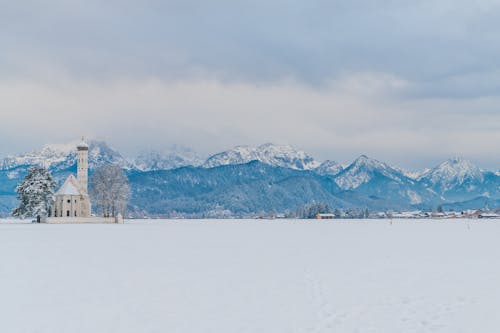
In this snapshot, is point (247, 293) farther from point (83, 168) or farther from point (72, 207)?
point (83, 168)

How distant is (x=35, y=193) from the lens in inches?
4186

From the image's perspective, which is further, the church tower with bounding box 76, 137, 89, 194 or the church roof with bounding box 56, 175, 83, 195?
the church tower with bounding box 76, 137, 89, 194

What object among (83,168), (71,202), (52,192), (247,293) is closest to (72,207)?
(71,202)

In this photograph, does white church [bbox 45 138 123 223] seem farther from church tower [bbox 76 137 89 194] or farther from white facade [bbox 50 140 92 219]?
church tower [bbox 76 137 89 194]

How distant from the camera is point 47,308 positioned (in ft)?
62.3

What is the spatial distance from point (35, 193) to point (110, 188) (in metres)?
13.1

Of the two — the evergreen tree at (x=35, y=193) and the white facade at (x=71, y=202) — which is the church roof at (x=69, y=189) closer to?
the white facade at (x=71, y=202)

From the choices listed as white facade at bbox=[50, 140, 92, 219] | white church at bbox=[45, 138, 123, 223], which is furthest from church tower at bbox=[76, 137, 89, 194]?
white facade at bbox=[50, 140, 92, 219]

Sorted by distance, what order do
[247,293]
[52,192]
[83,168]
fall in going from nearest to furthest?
1. [247,293]
2. [52,192]
3. [83,168]

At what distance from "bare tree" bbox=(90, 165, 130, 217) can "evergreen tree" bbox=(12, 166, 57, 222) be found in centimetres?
781

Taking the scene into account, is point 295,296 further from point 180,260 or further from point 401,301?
point 180,260

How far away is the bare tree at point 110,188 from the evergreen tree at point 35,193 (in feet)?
25.6

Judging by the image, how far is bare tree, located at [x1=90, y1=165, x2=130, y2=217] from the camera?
111250 millimetres

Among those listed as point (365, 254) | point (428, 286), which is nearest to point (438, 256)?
point (365, 254)
